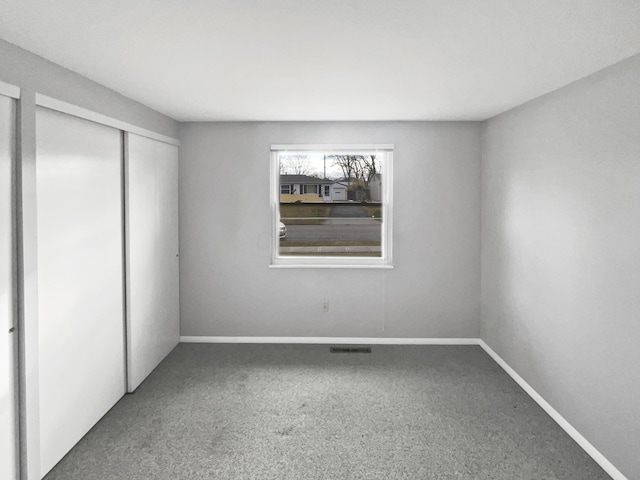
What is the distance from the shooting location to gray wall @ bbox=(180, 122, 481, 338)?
4.70m

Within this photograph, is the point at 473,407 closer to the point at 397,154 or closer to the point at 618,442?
the point at 618,442

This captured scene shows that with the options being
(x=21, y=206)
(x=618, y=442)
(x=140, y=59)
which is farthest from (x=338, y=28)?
(x=618, y=442)

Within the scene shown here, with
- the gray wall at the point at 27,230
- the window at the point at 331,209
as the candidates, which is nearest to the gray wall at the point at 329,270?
the window at the point at 331,209

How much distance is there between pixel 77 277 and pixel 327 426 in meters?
1.93

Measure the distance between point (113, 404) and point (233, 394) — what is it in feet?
2.93

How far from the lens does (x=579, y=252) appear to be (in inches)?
117

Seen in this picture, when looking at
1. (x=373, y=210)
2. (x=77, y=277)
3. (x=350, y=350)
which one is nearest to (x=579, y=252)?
(x=373, y=210)

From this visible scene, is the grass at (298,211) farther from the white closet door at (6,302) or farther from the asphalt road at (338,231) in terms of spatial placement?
the white closet door at (6,302)

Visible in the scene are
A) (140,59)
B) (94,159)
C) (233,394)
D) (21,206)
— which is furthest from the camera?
(233,394)

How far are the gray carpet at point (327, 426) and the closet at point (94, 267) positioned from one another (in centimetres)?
27

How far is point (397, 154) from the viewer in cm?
471

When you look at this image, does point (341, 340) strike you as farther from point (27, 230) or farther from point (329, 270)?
point (27, 230)

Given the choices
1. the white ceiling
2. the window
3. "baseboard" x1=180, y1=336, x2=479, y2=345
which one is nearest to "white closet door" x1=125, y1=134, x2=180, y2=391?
"baseboard" x1=180, y1=336, x2=479, y2=345

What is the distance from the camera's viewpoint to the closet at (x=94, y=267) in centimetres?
259
